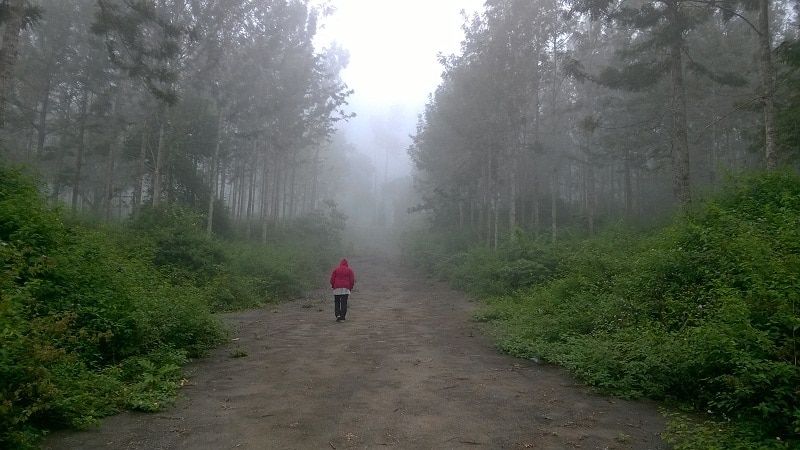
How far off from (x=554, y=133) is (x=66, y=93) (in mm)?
29065

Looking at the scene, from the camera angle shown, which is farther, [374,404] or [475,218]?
[475,218]

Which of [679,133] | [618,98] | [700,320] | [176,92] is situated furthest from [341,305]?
[618,98]

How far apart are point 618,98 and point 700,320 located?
21.5m

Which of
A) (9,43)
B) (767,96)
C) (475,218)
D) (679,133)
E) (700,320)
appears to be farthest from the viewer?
(475,218)

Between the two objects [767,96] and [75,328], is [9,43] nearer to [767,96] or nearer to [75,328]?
[75,328]

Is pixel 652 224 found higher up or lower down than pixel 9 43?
lower down

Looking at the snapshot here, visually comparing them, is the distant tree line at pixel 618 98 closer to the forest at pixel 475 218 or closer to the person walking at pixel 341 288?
the forest at pixel 475 218

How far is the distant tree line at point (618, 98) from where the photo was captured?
15609mm

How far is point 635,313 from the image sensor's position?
8633 mm

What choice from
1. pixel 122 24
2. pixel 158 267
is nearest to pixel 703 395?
pixel 158 267

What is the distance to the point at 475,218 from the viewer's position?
39469 millimetres

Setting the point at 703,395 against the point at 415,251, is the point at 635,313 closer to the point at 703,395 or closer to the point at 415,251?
the point at 703,395

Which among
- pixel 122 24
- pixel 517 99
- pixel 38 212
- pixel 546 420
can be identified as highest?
pixel 517 99

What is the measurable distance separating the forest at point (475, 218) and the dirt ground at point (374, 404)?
427 mm
